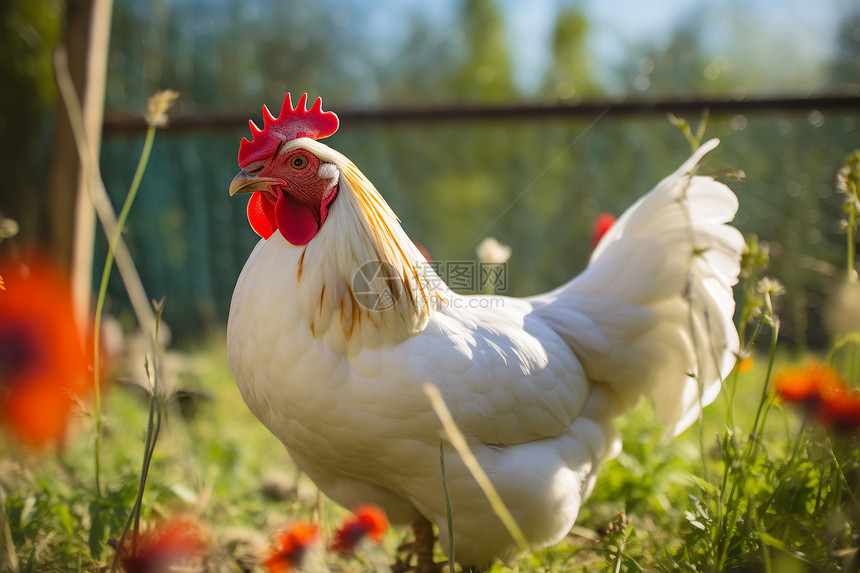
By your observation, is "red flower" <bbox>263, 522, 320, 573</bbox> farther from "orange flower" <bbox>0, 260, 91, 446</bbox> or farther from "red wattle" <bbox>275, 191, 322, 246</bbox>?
"red wattle" <bbox>275, 191, 322, 246</bbox>

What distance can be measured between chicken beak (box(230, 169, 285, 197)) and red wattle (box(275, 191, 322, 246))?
0.13 feet

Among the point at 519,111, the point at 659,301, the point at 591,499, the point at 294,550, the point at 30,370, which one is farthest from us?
the point at 519,111

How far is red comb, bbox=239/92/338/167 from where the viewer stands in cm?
146

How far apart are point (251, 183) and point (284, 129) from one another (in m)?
0.17

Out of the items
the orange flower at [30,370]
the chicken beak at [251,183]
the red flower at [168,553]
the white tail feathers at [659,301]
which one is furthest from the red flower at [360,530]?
the white tail feathers at [659,301]

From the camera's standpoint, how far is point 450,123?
11.1 ft

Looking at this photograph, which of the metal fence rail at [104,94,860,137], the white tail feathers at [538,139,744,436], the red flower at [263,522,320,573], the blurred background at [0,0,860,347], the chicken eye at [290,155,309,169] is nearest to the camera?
the red flower at [263,522,320,573]

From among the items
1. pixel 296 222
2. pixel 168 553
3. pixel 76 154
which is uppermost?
pixel 76 154

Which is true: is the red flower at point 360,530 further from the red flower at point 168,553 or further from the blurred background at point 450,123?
the blurred background at point 450,123

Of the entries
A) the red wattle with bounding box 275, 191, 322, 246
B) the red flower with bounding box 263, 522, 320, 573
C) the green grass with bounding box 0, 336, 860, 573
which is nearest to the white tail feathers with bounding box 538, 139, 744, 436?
the green grass with bounding box 0, 336, 860, 573

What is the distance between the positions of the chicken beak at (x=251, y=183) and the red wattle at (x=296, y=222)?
0.13 ft

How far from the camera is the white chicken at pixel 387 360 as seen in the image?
54.6 inches

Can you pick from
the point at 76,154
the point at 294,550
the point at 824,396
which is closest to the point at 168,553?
the point at 294,550

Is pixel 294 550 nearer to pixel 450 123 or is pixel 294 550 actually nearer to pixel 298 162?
pixel 298 162
